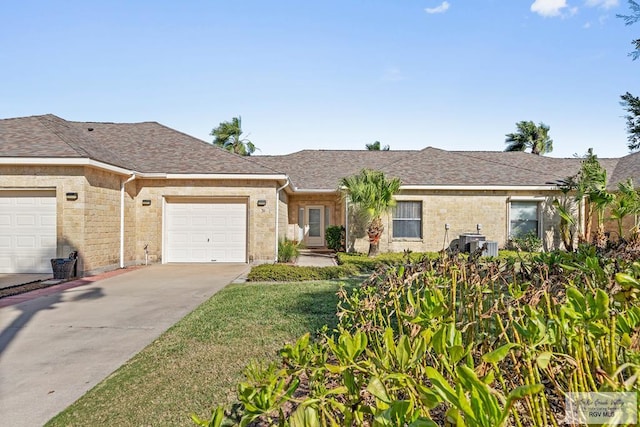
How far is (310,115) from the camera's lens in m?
19.8

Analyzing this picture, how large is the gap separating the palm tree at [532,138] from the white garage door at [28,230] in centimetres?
3496

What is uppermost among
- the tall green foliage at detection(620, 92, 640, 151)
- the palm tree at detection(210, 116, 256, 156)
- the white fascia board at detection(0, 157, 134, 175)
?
the palm tree at detection(210, 116, 256, 156)

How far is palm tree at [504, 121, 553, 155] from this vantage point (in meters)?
33.5

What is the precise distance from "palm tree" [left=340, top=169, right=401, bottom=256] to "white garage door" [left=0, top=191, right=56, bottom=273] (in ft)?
34.9

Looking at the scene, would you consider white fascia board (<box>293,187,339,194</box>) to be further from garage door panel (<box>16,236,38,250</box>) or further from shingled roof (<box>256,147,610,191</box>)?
garage door panel (<box>16,236,38,250</box>)

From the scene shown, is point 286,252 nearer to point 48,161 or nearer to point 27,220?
point 48,161

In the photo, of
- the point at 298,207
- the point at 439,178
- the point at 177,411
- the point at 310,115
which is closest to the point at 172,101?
the point at 310,115

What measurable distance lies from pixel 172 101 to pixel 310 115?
668 centimetres

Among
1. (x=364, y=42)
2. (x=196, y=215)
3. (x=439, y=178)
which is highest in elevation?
(x=364, y=42)

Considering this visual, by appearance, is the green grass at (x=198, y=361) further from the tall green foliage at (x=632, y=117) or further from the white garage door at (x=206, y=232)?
the white garage door at (x=206, y=232)

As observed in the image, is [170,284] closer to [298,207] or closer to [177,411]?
[177,411]

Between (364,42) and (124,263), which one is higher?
(364,42)

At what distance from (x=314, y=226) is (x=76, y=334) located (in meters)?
16.7

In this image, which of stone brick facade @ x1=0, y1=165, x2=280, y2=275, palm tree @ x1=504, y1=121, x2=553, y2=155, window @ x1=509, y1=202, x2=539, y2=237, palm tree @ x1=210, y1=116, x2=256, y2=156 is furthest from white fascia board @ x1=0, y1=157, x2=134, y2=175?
palm tree @ x1=504, y1=121, x2=553, y2=155
